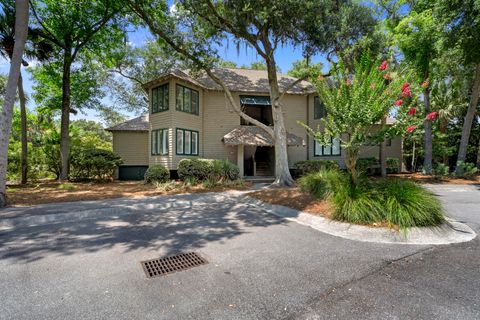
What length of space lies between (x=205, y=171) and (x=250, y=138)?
161 inches

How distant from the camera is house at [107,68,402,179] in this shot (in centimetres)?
1421

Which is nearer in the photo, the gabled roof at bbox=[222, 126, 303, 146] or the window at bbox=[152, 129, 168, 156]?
the window at bbox=[152, 129, 168, 156]

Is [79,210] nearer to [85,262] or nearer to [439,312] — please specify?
[85,262]

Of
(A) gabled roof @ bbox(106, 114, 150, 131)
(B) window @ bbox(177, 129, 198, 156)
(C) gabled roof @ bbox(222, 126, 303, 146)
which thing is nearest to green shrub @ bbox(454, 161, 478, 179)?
A: (C) gabled roof @ bbox(222, 126, 303, 146)

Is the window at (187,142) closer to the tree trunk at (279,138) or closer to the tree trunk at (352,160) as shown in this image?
the tree trunk at (279,138)

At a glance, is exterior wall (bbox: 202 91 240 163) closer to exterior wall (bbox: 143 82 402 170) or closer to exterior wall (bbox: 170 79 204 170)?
exterior wall (bbox: 143 82 402 170)

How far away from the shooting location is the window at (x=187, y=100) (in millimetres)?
14320

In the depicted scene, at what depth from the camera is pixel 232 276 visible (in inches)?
134

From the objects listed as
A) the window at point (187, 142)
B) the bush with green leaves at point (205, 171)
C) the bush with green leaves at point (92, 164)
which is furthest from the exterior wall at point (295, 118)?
the bush with green leaves at point (92, 164)

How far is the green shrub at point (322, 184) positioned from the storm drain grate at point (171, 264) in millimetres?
4941

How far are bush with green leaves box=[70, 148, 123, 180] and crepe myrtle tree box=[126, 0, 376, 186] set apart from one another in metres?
7.79

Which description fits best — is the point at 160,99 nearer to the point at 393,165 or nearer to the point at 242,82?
the point at 242,82

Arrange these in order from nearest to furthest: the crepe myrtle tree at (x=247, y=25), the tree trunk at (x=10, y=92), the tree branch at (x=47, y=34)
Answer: the tree trunk at (x=10, y=92) < the crepe myrtle tree at (x=247, y=25) < the tree branch at (x=47, y=34)

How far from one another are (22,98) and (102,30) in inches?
248
